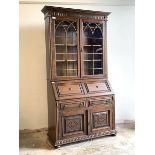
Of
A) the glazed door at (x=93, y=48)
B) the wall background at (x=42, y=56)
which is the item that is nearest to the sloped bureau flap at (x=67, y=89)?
the glazed door at (x=93, y=48)

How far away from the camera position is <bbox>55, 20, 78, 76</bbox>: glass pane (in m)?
3.33

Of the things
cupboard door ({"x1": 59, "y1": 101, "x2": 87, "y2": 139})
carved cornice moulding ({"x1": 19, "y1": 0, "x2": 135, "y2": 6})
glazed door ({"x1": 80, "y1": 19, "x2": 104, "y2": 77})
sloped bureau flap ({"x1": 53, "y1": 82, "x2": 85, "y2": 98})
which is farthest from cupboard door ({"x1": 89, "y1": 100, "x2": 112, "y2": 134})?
carved cornice moulding ({"x1": 19, "y1": 0, "x2": 135, "y2": 6})

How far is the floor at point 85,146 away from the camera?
115 inches

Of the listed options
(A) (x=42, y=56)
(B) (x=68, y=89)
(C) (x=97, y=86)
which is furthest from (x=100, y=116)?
(A) (x=42, y=56)

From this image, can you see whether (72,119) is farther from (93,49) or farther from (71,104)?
(93,49)

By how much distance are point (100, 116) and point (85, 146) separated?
0.56 meters

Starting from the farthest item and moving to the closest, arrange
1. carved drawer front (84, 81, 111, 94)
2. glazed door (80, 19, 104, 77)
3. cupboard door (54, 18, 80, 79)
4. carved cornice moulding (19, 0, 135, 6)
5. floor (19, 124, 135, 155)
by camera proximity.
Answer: carved cornice moulding (19, 0, 135, 6) < glazed door (80, 19, 104, 77) < carved drawer front (84, 81, 111, 94) < cupboard door (54, 18, 80, 79) < floor (19, 124, 135, 155)

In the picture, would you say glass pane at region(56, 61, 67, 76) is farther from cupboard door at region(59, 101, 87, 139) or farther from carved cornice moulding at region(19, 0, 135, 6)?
carved cornice moulding at region(19, 0, 135, 6)

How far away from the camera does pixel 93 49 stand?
12.0 ft

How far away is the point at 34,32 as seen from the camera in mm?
3768

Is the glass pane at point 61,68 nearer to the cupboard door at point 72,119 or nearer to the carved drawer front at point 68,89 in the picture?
the carved drawer front at point 68,89

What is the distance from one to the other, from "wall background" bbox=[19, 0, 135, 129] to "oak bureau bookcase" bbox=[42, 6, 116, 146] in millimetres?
461
